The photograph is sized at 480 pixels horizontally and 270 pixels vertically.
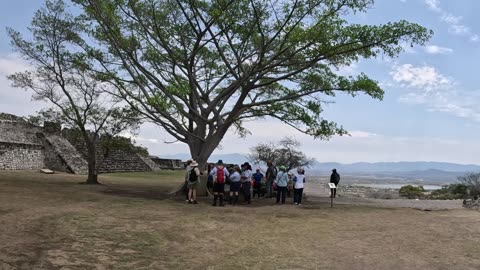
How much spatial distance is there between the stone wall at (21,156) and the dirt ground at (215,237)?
14.9 metres

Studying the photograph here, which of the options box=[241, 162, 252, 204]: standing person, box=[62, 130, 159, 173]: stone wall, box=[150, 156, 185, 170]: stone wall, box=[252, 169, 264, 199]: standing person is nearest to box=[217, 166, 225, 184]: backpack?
box=[241, 162, 252, 204]: standing person

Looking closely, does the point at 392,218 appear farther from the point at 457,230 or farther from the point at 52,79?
the point at 52,79

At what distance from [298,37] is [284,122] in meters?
5.02

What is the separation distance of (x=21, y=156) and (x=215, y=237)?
79.5 ft

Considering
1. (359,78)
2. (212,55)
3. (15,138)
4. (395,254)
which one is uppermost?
(212,55)

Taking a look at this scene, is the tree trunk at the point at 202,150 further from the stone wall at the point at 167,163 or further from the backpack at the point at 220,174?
the stone wall at the point at 167,163

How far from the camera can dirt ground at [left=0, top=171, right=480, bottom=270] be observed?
809cm

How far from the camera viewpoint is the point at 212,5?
58.9 ft

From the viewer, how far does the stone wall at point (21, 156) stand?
2859 cm

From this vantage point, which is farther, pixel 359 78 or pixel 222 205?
pixel 359 78

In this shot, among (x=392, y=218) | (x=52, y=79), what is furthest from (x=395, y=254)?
(x=52, y=79)

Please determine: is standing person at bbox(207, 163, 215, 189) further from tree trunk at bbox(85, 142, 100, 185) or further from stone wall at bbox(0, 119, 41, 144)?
stone wall at bbox(0, 119, 41, 144)

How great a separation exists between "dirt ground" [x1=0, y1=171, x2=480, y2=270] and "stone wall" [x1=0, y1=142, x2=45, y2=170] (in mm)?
14929

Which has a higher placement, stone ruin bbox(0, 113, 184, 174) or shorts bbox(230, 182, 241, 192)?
stone ruin bbox(0, 113, 184, 174)
